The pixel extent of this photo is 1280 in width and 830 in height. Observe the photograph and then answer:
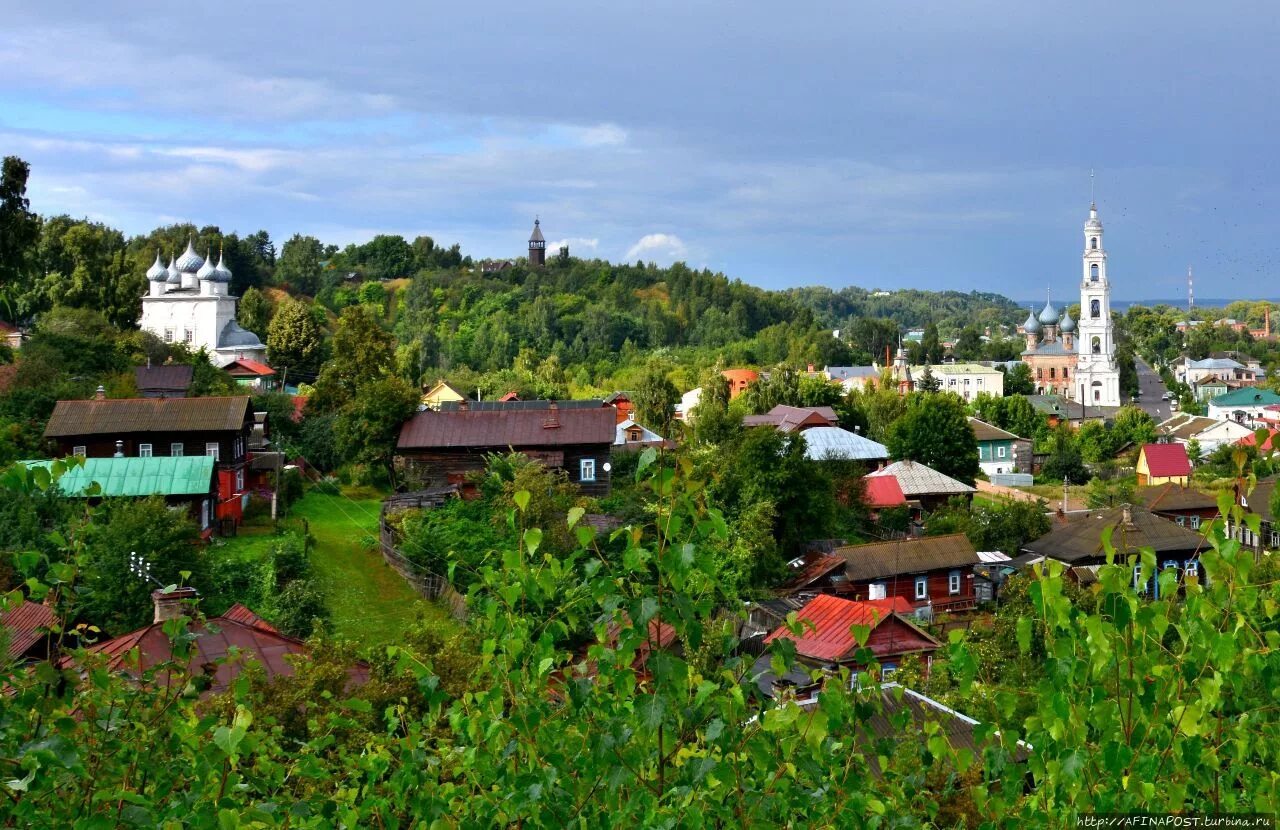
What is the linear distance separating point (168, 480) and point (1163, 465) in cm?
3370

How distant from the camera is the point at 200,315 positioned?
4622cm

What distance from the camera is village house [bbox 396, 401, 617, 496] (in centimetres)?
2578

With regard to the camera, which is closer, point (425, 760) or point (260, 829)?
point (260, 829)

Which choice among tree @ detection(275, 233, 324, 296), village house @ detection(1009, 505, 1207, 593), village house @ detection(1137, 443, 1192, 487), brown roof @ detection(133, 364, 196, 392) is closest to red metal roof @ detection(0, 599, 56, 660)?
brown roof @ detection(133, 364, 196, 392)

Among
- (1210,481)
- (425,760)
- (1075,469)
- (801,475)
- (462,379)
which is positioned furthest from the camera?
(462,379)

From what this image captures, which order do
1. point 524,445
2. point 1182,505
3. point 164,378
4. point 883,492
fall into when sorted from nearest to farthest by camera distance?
point 524,445 → point 883,492 → point 164,378 → point 1182,505

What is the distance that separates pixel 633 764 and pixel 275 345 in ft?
145

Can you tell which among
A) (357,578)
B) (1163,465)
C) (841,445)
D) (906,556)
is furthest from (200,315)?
(1163,465)

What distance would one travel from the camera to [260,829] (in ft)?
12.4

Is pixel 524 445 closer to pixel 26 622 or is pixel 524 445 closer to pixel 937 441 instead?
pixel 26 622

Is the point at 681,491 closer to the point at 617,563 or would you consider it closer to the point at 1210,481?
the point at 617,563

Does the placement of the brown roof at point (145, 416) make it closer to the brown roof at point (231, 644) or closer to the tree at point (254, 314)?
the brown roof at point (231, 644)

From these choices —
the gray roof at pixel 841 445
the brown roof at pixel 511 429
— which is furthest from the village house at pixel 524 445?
the gray roof at pixel 841 445

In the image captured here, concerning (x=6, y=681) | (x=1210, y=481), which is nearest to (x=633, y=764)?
(x=6, y=681)
